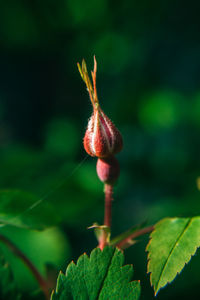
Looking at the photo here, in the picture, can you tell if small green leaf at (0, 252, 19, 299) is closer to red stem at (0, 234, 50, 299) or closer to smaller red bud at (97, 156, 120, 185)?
red stem at (0, 234, 50, 299)

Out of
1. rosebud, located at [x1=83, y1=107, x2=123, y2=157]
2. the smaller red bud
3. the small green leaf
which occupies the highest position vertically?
rosebud, located at [x1=83, y1=107, x2=123, y2=157]

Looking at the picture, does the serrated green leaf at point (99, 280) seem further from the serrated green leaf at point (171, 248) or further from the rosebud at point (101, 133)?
the rosebud at point (101, 133)

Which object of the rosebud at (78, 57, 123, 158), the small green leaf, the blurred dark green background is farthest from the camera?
the blurred dark green background

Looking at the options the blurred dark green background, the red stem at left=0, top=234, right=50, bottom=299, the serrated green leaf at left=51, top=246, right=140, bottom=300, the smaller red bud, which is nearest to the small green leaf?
the red stem at left=0, top=234, right=50, bottom=299

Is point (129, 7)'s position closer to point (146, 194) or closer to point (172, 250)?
point (146, 194)

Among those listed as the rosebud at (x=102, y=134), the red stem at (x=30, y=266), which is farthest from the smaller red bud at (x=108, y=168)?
the red stem at (x=30, y=266)
